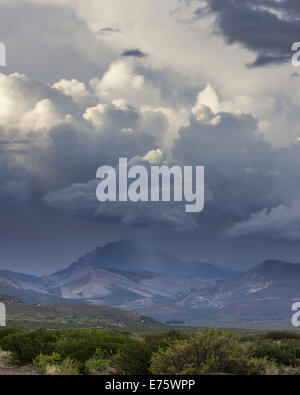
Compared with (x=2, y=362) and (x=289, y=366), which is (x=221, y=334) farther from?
(x=2, y=362)

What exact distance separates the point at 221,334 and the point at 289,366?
9883 mm

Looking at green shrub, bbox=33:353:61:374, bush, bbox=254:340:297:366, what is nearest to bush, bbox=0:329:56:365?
green shrub, bbox=33:353:61:374

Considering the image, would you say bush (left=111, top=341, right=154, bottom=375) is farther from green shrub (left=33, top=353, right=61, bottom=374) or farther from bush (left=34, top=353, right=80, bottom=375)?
green shrub (left=33, top=353, right=61, bottom=374)

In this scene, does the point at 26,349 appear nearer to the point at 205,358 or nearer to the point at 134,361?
the point at 134,361

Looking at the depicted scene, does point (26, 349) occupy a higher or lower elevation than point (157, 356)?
lower

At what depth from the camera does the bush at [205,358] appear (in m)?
28.7

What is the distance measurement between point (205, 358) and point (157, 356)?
297cm

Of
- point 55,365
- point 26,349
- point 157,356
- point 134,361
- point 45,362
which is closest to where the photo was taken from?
point 157,356

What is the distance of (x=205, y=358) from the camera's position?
95.7ft

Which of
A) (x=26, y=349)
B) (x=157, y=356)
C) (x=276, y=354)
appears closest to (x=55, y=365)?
(x=26, y=349)

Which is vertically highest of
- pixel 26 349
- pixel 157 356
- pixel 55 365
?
pixel 157 356
